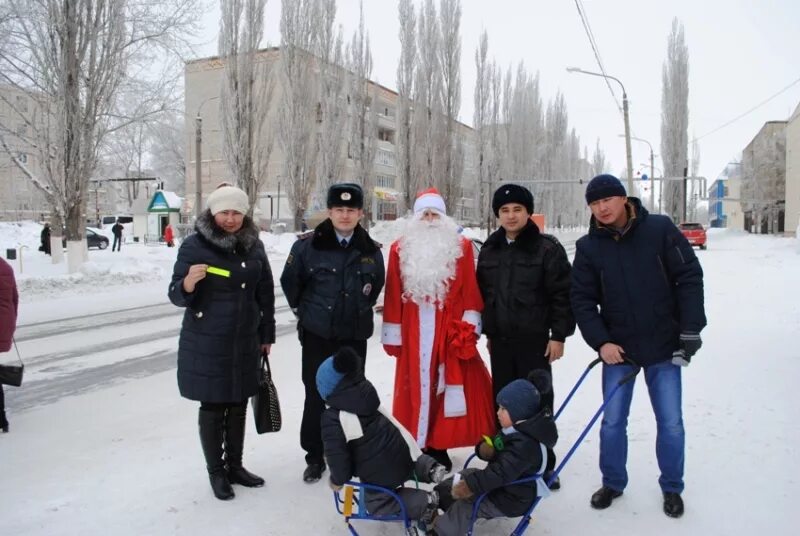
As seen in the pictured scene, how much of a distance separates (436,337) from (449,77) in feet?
108

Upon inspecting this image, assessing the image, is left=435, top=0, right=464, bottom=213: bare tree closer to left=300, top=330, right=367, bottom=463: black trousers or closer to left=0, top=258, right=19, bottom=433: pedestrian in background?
left=0, top=258, right=19, bottom=433: pedestrian in background

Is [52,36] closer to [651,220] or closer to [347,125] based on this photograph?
[651,220]

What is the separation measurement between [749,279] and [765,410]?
12912 mm

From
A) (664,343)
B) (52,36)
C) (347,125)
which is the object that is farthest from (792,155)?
(664,343)

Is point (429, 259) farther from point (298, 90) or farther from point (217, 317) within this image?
point (298, 90)

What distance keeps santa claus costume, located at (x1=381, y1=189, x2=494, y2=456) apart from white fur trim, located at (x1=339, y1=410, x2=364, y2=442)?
77 cm

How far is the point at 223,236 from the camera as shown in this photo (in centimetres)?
352

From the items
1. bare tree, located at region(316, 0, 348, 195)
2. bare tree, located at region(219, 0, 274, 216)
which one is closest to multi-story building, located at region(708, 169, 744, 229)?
bare tree, located at region(316, 0, 348, 195)

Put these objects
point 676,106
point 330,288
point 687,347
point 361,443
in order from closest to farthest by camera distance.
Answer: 1. point 361,443
2. point 687,347
3. point 330,288
4. point 676,106

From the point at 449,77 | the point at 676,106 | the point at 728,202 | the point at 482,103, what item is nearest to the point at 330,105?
the point at 449,77

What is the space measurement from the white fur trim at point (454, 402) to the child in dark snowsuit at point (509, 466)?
28.8 inches

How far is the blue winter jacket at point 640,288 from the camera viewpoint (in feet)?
10.7

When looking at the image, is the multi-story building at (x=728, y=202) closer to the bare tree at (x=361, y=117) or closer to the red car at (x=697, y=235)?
the red car at (x=697, y=235)

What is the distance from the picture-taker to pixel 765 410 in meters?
4.82
